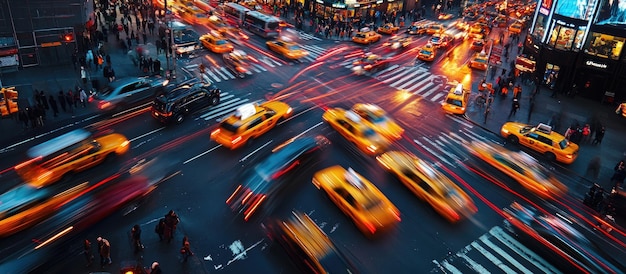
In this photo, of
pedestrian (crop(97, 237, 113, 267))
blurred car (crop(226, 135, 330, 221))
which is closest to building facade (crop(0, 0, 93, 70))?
blurred car (crop(226, 135, 330, 221))

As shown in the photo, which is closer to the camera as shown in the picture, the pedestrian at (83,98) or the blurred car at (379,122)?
the blurred car at (379,122)

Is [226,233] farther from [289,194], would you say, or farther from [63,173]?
[63,173]

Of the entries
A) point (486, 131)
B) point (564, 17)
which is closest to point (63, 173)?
point (486, 131)

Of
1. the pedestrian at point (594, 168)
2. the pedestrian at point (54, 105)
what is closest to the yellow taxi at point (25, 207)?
the pedestrian at point (54, 105)

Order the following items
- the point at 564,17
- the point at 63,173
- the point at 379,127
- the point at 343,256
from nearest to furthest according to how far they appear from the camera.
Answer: the point at 343,256 < the point at 63,173 < the point at 379,127 < the point at 564,17

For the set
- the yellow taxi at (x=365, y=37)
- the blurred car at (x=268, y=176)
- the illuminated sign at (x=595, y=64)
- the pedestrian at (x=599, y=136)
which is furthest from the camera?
the yellow taxi at (x=365, y=37)

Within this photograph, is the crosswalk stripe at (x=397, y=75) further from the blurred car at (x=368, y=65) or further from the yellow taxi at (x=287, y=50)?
the yellow taxi at (x=287, y=50)
